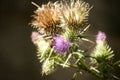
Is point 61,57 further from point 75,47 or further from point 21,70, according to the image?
point 21,70

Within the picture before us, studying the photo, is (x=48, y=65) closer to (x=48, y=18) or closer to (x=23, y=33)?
(x=48, y=18)

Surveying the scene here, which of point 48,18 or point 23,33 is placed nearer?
point 48,18

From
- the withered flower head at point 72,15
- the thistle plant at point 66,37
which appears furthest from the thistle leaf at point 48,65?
the withered flower head at point 72,15

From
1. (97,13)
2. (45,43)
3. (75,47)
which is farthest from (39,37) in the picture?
(97,13)

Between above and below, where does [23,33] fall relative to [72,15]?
below

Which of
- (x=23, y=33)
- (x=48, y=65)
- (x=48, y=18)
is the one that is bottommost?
(x=23, y=33)

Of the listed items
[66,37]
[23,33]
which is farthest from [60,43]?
[23,33]

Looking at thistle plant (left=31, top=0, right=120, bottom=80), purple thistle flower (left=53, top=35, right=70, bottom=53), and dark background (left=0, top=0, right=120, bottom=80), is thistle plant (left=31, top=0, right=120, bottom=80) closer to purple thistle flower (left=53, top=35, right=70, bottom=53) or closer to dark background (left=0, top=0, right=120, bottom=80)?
purple thistle flower (left=53, top=35, right=70, bottom=53)
